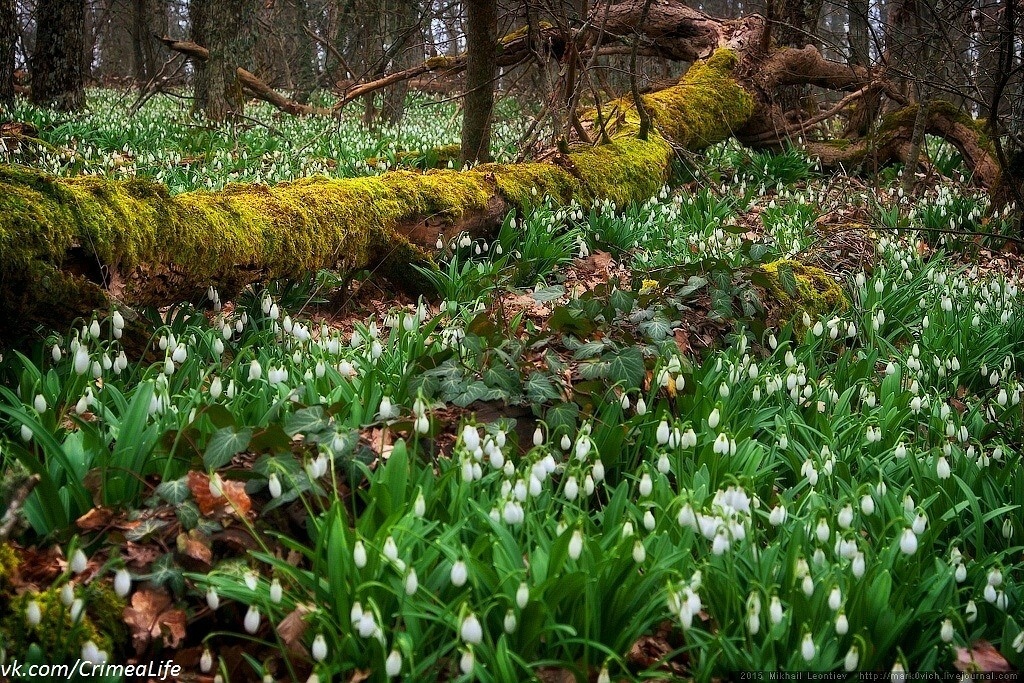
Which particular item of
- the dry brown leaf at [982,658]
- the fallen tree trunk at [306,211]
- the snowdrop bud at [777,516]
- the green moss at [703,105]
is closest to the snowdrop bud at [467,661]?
the snowdrop bud at [777,516]

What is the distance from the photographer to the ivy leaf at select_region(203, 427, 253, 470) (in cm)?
231

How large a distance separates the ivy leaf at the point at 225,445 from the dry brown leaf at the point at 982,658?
79.3 inches

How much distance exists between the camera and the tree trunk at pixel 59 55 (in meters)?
9.92

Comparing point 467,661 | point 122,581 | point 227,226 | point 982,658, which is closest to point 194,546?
point 122,581

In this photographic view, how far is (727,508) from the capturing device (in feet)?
6.98

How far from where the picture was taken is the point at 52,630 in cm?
190

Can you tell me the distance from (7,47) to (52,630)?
10161 millimetres

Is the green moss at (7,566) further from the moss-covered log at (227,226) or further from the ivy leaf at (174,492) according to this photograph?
the moss-covered log at (227,226)

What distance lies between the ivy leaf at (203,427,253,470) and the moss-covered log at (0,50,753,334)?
A: 149 cm

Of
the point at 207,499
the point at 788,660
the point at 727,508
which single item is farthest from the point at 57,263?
the point at 788,660

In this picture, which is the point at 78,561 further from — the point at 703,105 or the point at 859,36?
the point at 859,36

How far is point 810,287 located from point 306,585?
3.67 meters

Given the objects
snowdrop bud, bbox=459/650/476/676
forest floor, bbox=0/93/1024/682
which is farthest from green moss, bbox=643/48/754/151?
snowdrop bud, bbox=459/650/476/676

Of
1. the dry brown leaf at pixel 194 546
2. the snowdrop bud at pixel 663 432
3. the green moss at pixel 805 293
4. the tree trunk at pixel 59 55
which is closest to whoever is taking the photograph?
the dry brown leaf at pixel 194 546
